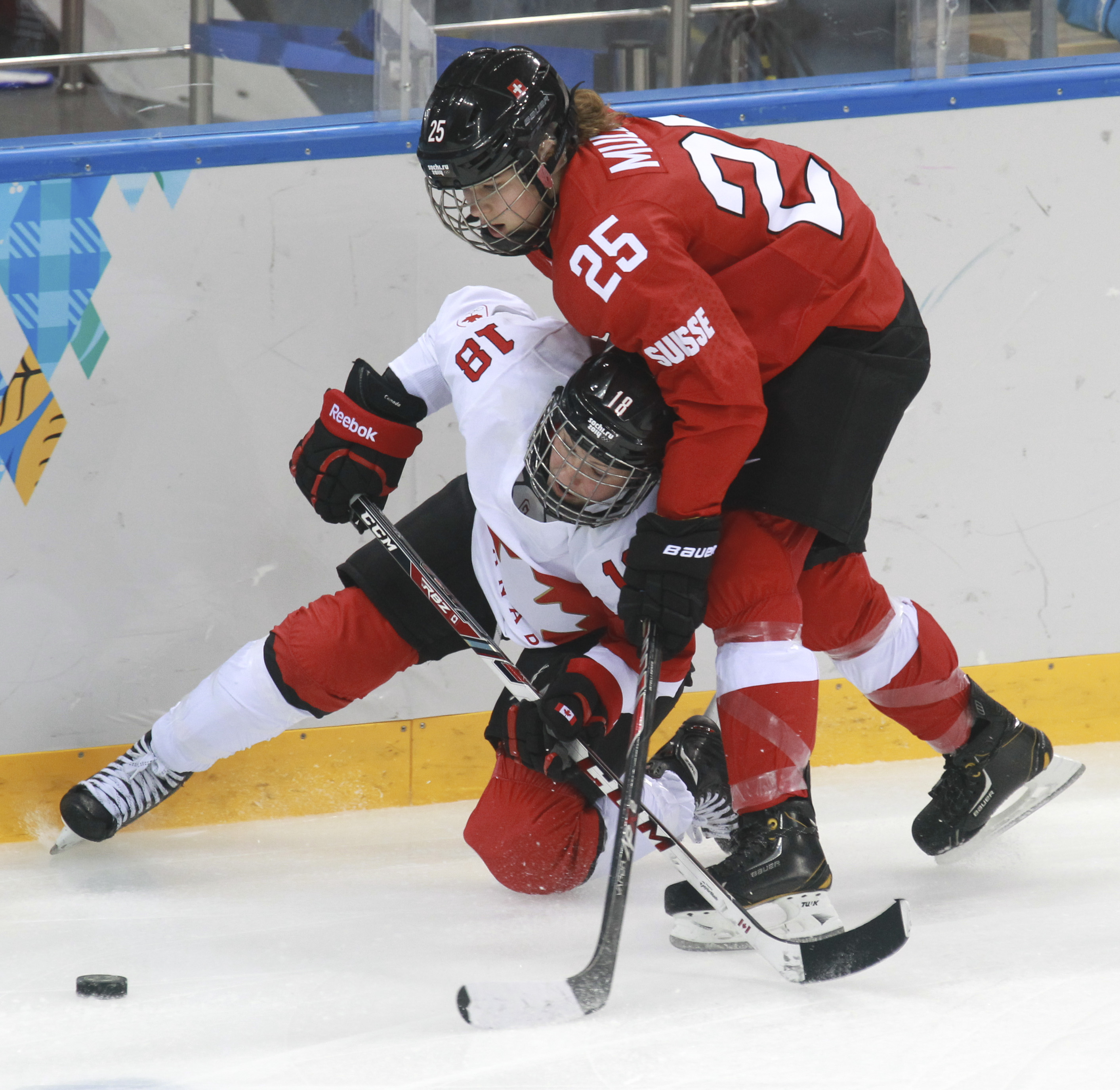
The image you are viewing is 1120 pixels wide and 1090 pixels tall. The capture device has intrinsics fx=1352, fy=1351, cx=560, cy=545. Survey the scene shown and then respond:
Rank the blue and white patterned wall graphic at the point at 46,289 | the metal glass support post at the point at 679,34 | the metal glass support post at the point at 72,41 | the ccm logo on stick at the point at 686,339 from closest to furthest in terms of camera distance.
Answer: the ccm logo on stick at the point at 686,339
the blue and white patterned wall graphic at the point at 46,289
the metal glass support post at the point at 72,41
the metal glass support post at the point at 679,34

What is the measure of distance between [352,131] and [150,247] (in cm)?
41

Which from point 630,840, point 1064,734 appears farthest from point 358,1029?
point 1064,734

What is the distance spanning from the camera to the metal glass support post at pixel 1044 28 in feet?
8.79

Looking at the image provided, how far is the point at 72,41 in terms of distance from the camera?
95.4 inches

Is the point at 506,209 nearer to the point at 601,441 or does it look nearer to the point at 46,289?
the point at 601,441

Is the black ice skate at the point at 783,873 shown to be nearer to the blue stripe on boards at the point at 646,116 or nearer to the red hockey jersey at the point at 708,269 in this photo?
the red hockey jersey at the point at 708,269

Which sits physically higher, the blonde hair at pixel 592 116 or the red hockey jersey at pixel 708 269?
the blonde hair at pixel 592 116

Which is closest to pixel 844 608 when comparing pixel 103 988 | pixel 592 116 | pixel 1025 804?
pixel 1025 804

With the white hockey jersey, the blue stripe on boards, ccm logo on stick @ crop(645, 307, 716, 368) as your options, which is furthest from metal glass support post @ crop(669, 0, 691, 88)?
ccm logo on stick @ crop(645, 307, 716, 368)

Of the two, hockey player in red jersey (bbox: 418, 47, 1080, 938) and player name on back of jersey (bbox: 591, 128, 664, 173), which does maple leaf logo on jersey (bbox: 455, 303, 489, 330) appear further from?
player name on back of jersey (bbox: 591, 128, 664, 173)

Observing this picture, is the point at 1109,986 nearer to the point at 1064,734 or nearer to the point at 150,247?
the point at 1064,734

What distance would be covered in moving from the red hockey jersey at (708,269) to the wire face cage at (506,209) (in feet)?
0.11

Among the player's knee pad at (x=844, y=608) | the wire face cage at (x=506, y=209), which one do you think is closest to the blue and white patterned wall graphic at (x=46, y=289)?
the wire face cage at (x=506, y=209)

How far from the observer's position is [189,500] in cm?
243
